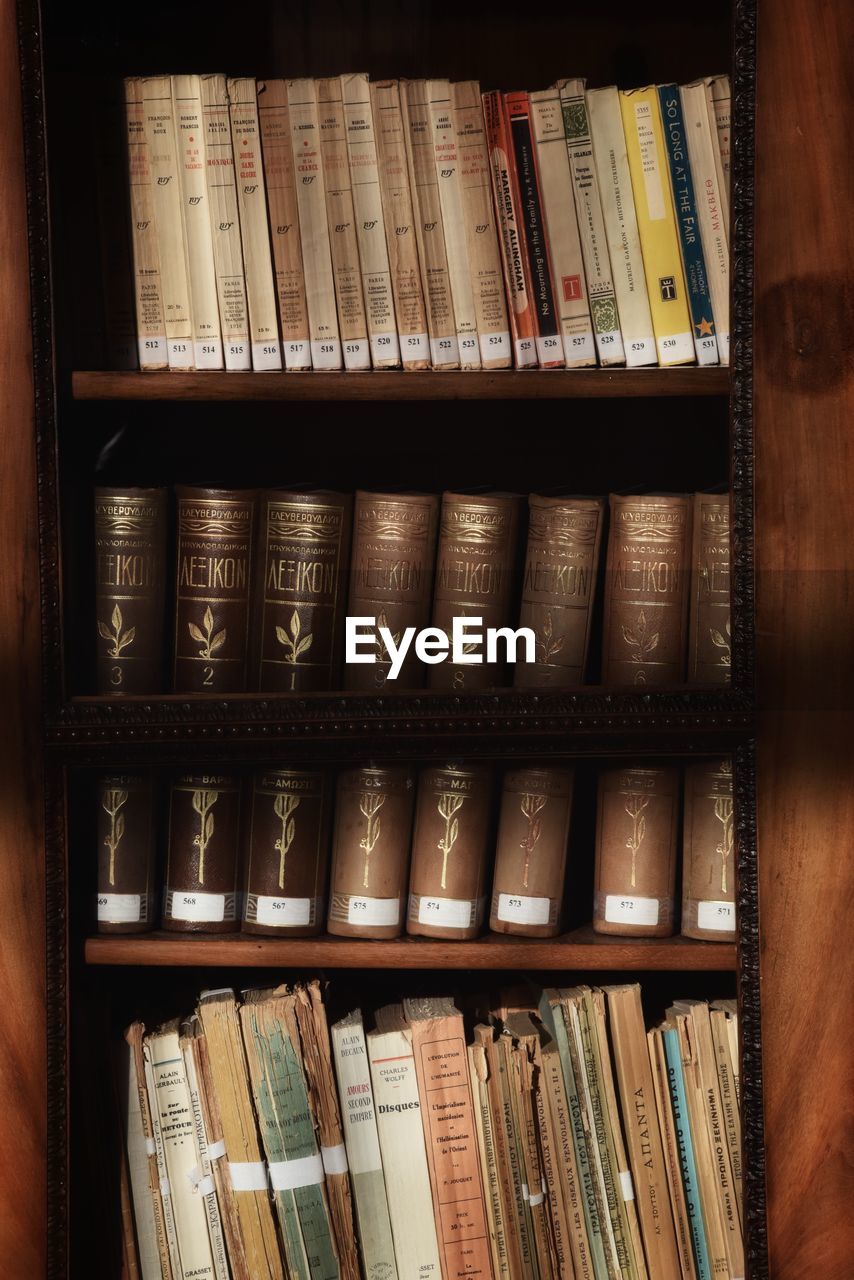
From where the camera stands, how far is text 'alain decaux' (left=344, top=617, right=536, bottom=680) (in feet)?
3.21

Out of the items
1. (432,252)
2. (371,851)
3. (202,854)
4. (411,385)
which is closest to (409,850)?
(371,851)

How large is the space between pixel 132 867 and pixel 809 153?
0.94 m

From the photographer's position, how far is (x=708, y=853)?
A: 98 cm

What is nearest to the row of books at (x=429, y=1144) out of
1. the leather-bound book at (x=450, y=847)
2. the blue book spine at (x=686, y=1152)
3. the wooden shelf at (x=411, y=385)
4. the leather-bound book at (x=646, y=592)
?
the blue book spine at (x=686, y=1152)

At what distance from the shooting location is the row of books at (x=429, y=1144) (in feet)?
3.19

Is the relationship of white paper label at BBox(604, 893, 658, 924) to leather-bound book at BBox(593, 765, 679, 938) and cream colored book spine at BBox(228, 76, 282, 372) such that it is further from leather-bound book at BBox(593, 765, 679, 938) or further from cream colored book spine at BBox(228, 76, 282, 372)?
cream colored book spine at BBox(228, 76, 282, 372)

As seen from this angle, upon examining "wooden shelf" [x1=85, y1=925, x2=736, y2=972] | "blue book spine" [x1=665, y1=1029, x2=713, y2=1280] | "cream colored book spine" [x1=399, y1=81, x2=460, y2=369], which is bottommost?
"blue book spine" [x1=665, y1=1029, x2=713, y2=1280]

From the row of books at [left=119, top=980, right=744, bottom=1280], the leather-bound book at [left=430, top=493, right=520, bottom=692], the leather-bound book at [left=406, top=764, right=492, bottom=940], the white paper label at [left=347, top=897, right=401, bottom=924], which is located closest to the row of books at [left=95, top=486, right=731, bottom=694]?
the leather-bound book at [left=430, top=493, right=520, bottom=692]

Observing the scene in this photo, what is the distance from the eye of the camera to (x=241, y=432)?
3.23ft

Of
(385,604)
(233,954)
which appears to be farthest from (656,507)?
(233,954)

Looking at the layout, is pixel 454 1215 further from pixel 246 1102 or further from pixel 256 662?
pixel 256 662

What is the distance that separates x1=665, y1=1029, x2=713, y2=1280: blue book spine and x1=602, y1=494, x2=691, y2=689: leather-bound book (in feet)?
1.20

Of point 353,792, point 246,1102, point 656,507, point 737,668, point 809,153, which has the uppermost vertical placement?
point 809,153

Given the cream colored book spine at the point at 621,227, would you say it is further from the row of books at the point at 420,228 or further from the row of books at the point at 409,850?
the row of books at the point at 409,850
